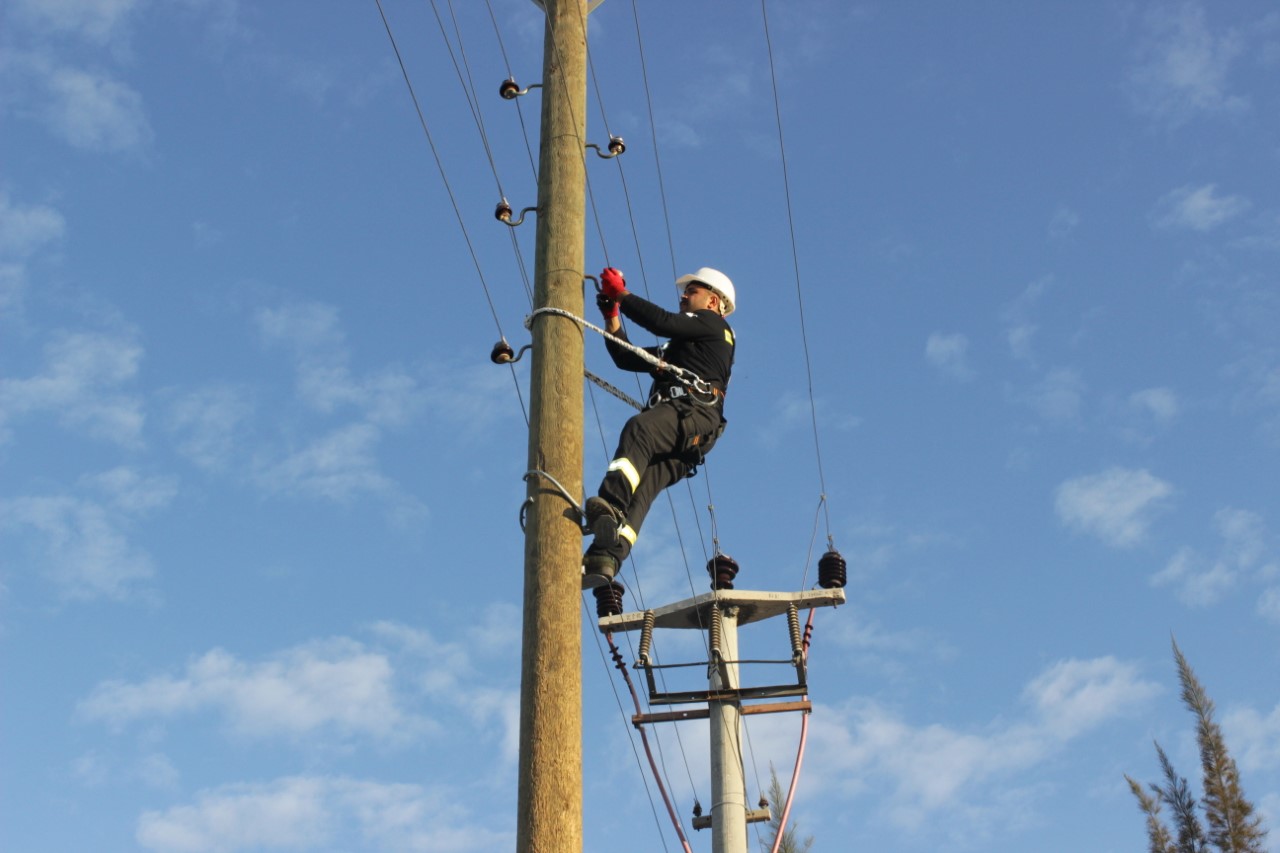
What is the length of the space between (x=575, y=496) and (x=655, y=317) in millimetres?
1483

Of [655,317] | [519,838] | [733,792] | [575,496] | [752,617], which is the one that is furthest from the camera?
[752,617]

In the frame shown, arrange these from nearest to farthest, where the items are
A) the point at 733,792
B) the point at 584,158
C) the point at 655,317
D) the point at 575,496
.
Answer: the point at 575,496 → the point at 584,158 → the point at 655,317 → the point at 733,792

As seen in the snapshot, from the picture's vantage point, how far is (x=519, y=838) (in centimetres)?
432

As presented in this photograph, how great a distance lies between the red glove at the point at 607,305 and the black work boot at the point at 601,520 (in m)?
1.11

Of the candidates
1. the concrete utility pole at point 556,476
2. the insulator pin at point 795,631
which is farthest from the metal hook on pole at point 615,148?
the insulator pin at point 795,631

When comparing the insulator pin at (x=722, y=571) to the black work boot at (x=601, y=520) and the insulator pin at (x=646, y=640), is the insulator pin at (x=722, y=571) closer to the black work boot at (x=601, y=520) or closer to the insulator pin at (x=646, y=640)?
the insulator pin at (x=646, y=640)

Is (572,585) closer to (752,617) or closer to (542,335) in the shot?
(542,335)

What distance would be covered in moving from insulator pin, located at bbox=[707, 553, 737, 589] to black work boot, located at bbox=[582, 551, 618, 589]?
540 cm

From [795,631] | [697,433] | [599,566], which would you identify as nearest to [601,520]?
[599,566]

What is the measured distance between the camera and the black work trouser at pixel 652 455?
5598mm

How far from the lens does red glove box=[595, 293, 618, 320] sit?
611cm

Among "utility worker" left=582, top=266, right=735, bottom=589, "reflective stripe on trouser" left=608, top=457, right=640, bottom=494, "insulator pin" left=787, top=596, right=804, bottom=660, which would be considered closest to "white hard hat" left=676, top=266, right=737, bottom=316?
"utility worker" left=582, top=266, right=735, bottom=589

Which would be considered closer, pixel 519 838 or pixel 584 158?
pixel 519 838

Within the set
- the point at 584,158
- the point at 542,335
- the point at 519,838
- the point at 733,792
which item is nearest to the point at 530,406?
the point at 542,335
